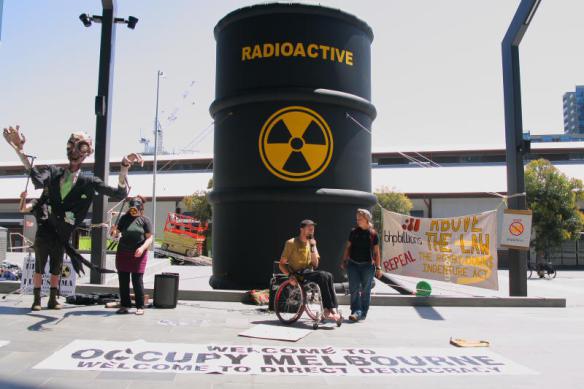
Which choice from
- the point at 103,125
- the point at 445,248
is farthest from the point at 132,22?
the point at 445,248

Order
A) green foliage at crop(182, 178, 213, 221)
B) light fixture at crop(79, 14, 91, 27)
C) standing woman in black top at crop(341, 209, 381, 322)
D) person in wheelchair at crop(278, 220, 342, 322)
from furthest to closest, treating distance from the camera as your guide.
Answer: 1. green foliage at crop(182, 178, 213, 221)
2. light fixture at crop(79, 14, 91, 27)
3. standing woman in black top at crop(341, 209, 381, 322)
4. person in wheelchair at crop(278, 220, 342, 322)

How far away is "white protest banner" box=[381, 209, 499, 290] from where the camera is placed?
27.9 ft

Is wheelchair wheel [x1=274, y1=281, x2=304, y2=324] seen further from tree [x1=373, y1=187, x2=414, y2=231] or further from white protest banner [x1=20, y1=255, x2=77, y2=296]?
tree [x1=373, y1=187, x2=414, y2=231]

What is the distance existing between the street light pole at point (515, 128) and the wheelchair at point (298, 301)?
14.3 ft

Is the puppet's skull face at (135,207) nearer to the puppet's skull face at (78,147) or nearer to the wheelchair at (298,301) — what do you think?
the puppet's skull face at (78,147)

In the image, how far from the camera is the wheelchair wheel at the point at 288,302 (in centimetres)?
591

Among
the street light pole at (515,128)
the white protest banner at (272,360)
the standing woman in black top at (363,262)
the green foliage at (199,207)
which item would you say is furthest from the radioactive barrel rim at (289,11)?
the green foliage at (199,207)

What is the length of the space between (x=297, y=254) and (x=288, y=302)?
0.63m

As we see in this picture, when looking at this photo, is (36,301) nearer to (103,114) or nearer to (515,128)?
(103,114)

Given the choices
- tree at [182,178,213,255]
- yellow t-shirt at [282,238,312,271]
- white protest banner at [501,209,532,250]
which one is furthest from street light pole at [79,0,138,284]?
tree at [182,178,213,255]

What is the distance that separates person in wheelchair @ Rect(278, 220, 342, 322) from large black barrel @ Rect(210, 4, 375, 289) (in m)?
1.66

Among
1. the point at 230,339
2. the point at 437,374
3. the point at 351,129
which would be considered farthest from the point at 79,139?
the point at 437,374

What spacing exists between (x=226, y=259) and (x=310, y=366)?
14.5 ft

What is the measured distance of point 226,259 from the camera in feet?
27.2
